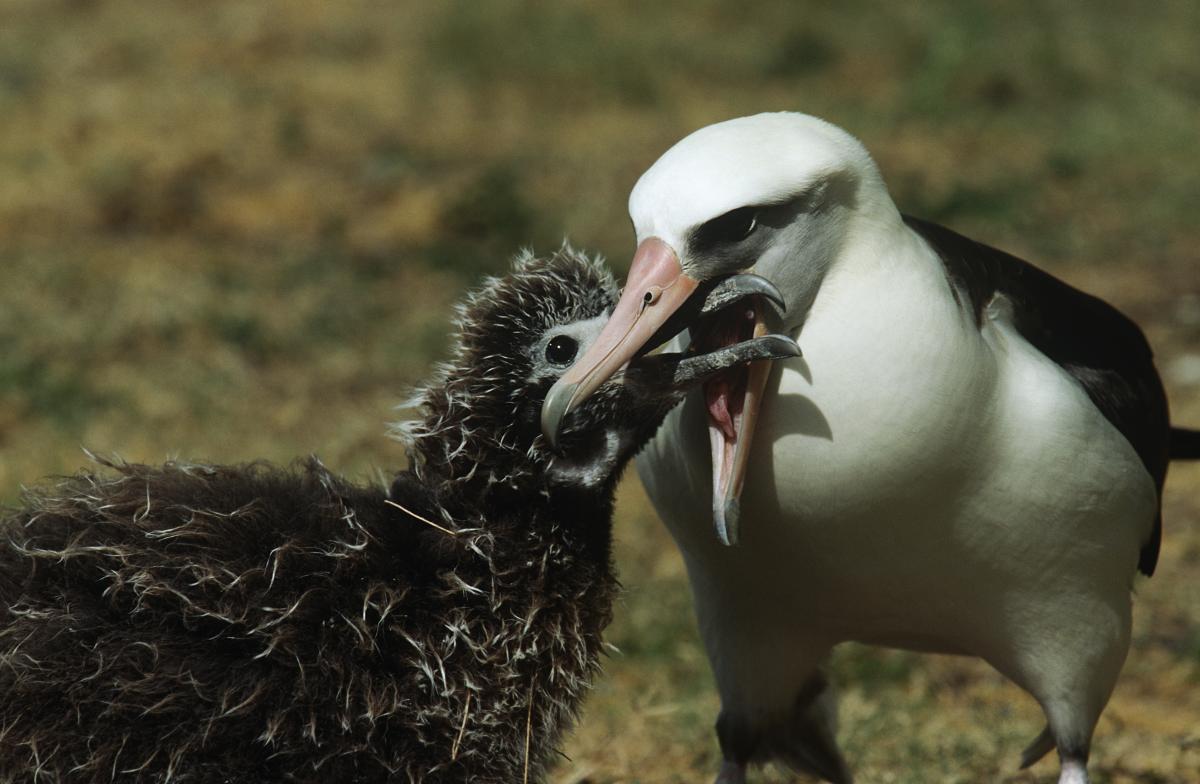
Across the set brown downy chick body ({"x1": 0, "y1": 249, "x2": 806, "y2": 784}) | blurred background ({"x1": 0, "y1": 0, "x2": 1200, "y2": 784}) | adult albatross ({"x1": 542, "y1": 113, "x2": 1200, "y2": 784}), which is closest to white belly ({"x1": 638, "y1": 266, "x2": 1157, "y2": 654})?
adult albatross ({"x1": 542, "y1": 113, "x2": 1200, "y2": 784})

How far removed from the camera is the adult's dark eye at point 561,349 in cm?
372

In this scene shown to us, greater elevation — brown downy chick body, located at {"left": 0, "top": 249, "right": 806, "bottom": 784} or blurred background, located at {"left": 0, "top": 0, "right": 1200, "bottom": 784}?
brown downy chick body, located at {"left": 0, "top": 249, "right": 806, "bottom": 784}

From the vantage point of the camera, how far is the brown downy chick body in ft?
10.7

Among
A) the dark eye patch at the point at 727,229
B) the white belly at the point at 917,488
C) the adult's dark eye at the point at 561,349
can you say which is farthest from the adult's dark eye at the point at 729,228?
the adult's dark eye at the point at 561,349

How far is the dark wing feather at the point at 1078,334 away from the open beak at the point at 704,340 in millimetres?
561

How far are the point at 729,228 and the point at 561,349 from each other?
1.60 ft

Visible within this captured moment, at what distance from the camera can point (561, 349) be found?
3.72 metres

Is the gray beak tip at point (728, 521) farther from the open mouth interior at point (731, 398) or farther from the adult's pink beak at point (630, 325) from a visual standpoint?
the adult's pink beak at point (630, 325)

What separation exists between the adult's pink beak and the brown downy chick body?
17 centimetres

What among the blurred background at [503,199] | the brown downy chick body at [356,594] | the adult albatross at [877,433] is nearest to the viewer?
the brown downy chick body at [356,594]

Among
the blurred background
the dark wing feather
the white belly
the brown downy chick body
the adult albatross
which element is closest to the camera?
the brown downy chick body

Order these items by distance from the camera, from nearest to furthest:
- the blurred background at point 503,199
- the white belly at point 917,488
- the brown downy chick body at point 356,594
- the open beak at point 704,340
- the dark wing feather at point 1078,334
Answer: the brown downy chick body at point 356,594 < the open beak at point 704,340 < the white belly at point 917,488 < the dark wing feather at point 1078,334 < the blurred background at point 503,199

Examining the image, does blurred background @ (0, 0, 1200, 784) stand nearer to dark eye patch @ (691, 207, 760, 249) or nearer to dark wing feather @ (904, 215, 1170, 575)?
dark wing feather @ (904, 215, 1170, 575)

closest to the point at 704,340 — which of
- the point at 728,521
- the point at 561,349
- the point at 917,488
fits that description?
the point at 561,349
